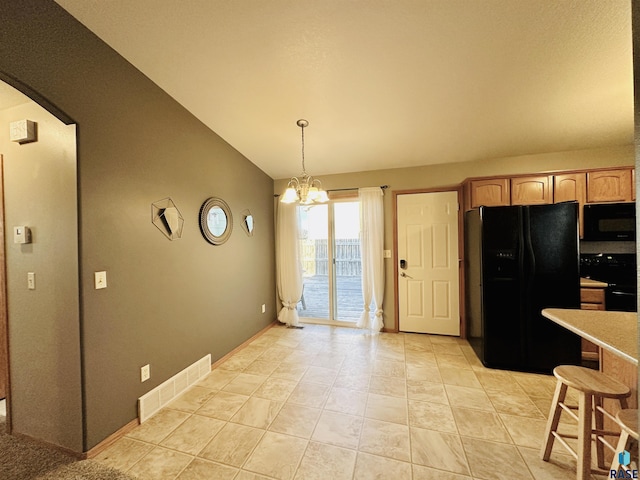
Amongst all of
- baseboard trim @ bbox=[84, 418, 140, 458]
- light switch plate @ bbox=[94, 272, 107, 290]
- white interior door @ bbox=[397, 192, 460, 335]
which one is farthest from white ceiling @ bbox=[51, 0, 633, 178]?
baseboard trim @ bbox=[84, 418, 140, 458]

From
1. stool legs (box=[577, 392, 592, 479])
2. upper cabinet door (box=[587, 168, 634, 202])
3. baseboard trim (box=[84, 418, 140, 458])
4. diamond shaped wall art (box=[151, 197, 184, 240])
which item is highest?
upper cabinet door (box=[587, 168, 634, 202])

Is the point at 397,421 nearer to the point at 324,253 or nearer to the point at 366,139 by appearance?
the point at 324,253

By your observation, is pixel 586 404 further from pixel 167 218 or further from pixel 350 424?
pixel 167 218

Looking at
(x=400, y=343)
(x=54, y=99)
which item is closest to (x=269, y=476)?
(x=400, y=343)

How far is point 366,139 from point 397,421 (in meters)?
2.81

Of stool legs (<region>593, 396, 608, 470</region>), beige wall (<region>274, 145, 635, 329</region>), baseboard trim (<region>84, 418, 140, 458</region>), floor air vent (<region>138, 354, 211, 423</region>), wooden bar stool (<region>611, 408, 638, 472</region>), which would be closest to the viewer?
wooden bar stool (<region>611, 408, 638, 472</region>)

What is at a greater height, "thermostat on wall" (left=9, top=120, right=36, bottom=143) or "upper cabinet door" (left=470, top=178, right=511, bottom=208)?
"thermostat on wall" (left=9, top=120, right=36, bottom=143)

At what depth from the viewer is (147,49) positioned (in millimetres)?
1809

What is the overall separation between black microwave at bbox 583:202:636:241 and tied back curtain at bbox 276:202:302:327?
363 centimetres

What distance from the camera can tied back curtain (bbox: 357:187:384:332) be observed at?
366cm

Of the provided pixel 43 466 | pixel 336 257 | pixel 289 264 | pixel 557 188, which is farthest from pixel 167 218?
pixel 557 188

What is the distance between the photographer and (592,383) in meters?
1.32

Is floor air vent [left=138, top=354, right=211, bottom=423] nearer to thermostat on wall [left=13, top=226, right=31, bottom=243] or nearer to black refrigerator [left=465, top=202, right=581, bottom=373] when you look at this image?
thermostat on wall [left=13, top=226, right=31, bottom=243]

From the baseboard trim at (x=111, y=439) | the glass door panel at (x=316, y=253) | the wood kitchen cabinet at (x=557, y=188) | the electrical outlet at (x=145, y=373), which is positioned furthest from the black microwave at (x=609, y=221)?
the baseboard trim at (x=111, y=439)
